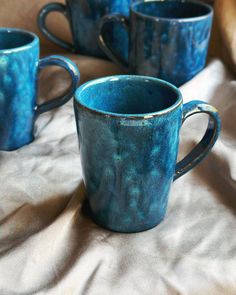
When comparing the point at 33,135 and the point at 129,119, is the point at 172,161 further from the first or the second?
the point at 33,135

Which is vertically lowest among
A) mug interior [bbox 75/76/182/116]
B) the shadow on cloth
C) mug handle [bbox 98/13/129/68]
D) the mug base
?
the shadow on cloth

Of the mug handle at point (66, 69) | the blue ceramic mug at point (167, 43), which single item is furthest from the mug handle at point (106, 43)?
the mug handle at point (66, 69)

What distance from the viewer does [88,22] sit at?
2.70 feet

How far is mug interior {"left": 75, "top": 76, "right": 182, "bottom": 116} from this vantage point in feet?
1.72

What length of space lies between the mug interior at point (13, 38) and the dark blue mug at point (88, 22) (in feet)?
0.45

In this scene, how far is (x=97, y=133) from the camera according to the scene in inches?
18.6

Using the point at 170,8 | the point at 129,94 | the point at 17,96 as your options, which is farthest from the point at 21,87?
the point at 170,8

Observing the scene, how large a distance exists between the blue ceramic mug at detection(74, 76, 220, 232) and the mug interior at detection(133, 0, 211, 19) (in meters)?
0.29

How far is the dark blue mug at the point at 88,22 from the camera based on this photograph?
806 millimetres

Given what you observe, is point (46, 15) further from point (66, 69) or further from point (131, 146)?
point (131, 146)

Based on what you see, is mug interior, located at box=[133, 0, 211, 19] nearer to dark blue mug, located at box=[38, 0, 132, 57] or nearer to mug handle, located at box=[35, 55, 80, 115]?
dark blue mug, located at box=[38, 0, 132, 57]

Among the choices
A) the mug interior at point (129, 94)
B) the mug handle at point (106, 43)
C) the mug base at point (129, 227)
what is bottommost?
the mug base at point (129, 227)

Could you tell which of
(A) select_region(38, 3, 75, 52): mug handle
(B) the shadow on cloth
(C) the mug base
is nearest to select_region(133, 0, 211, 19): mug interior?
(A) select_region(38, 3, 75, 52): mug handle

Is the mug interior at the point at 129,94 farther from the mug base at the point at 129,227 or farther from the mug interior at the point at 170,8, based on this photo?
the mug interior at the point at 170,8
